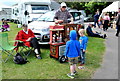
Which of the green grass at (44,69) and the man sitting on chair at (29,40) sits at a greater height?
the man sitting on chair at (29,40)

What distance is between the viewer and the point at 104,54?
21.6 ft

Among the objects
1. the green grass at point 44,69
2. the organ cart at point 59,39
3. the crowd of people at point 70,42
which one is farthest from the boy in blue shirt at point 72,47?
the organ cart at point 59,39

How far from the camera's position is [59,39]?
5.71 metres

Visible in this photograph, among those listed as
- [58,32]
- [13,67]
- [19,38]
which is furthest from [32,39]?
[13,67]

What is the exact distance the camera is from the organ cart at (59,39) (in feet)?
18.1

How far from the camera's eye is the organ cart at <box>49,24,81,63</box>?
5.51 metres

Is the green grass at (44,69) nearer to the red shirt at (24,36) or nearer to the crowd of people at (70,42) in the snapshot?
the crowd of people at (70,42)

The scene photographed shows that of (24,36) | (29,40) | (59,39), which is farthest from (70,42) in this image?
(24,36)

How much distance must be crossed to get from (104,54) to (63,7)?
2.51 metres

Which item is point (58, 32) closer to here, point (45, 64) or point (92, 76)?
point (45, 64)

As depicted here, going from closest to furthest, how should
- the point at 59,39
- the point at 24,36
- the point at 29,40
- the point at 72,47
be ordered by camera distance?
the point at 72,47, the point at 59,39, the point at 29,40, the point at 24,36

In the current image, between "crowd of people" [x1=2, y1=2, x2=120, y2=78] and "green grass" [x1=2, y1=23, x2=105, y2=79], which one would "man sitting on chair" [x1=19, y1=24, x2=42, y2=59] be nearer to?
"crowd of people" [x1=2, y1=2, x2=120, y2=78]

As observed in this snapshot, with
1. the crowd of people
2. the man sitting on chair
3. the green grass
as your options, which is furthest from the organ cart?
the man sitting on chair

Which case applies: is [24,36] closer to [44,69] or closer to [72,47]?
[44,69]
